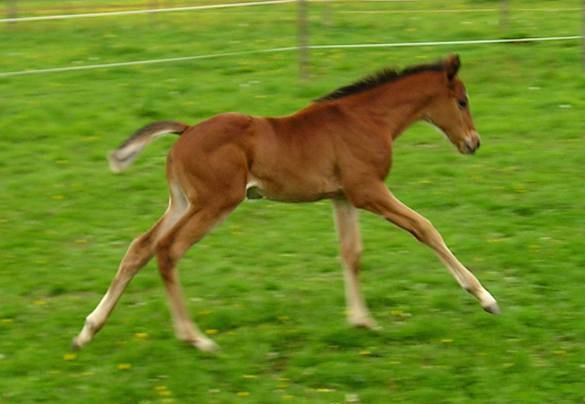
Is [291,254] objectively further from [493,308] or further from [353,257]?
[493,308]

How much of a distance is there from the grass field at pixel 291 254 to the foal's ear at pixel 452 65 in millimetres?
1322

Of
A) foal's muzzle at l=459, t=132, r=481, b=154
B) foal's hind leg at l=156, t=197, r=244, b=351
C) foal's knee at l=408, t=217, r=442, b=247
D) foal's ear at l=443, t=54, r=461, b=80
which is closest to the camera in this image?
foal's hind leg at l=156, t=197, r=244, b=351

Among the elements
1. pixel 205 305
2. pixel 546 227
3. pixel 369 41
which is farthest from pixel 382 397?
pixel 369 41

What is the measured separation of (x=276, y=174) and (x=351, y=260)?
731mm

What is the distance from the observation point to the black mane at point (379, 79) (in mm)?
6652

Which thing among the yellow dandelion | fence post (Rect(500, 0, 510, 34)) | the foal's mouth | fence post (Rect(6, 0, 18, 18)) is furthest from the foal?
fence post (Rect(6, 0, 18, 18))

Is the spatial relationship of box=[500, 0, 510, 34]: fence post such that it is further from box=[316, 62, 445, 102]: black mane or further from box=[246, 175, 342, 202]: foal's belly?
box=[246, 175, 342, 202]: foal's belly

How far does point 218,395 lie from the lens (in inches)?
224

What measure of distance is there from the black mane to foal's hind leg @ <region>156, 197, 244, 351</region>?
1.00 m

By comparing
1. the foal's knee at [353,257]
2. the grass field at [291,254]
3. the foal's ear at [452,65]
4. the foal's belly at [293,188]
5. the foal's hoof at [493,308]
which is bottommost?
the grass field at [291,254]

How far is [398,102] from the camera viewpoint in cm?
657

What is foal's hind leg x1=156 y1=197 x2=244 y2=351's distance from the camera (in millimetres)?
6082

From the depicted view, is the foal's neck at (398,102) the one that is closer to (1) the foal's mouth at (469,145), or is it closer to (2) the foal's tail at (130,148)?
(1) the foal's mouth at (469,145)

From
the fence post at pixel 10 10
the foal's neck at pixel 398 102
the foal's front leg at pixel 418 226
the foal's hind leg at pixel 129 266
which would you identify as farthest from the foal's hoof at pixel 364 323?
the fence post at pixel 10 10
